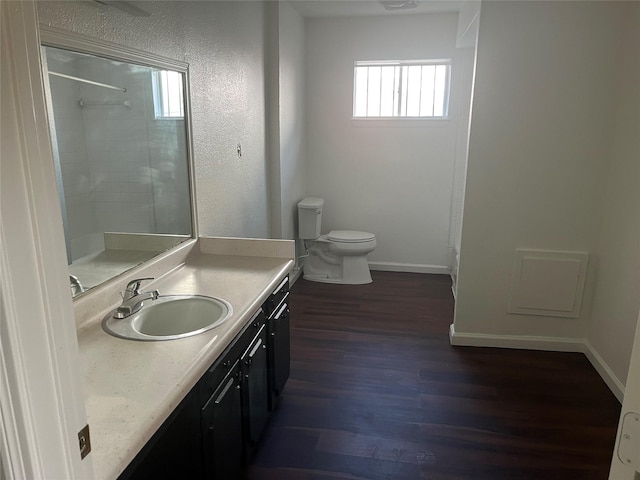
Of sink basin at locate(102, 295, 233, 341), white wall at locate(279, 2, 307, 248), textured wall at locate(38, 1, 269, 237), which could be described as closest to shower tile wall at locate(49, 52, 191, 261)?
textured wall at locate(38, 1, 269, 237)

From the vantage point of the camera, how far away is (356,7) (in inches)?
165

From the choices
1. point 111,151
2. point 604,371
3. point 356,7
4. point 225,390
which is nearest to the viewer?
point 225,390

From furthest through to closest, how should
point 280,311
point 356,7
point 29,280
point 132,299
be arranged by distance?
1. point 356,7
2. point 280,311
3. point 132,299
4. point 29,280

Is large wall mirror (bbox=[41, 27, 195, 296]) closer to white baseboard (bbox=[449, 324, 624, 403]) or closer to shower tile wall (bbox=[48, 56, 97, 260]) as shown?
shower tile wall (bbox=[48, 56, 97, 260])

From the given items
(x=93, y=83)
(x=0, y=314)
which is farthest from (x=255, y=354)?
(x=0, y=314)

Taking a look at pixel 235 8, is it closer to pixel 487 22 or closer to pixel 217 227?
pixel 217 227

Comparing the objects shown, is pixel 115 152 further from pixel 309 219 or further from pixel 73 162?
pixel 309 219

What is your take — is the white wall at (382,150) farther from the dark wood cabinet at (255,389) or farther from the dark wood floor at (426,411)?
the dark wood cabinet at (255,389)

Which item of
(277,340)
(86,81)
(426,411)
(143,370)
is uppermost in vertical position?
(86,81)

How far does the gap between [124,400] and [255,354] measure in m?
0.83

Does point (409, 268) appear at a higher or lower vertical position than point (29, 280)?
lower

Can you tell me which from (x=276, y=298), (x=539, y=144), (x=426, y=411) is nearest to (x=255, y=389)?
(x=276, y=298)

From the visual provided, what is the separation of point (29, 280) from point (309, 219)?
403 centimetres

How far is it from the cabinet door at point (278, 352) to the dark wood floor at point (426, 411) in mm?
181
